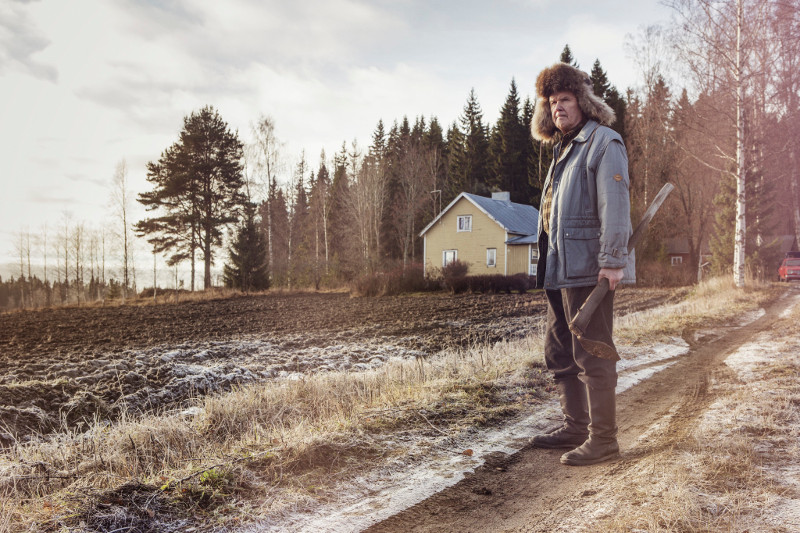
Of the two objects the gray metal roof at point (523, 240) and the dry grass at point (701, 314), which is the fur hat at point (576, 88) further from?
the gray metal roof at point (523, 240)

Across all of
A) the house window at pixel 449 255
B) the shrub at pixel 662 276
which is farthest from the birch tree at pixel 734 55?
the house window at pixel 449 255

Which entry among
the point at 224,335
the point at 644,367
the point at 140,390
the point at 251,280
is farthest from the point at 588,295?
the point at 251,280

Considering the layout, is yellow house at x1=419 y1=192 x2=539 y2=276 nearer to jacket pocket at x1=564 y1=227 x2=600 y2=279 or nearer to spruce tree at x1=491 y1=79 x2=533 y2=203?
spruce tree at x1=491 y1=79 x2=533 y2=203

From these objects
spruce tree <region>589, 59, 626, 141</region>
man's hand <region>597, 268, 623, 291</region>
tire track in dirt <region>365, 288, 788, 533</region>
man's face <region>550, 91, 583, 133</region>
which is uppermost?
spruce tree <region>589, 59, 626, 141</region>

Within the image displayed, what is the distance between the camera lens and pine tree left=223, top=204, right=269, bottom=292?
31.4m

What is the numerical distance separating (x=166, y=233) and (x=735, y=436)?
3799 cm

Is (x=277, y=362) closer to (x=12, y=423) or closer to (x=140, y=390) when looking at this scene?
(x=140, y=390)

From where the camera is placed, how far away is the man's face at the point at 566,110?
9.85ft

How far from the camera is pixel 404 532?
2098mm

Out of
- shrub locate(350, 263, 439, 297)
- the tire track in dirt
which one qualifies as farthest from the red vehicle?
the tire track in dirt

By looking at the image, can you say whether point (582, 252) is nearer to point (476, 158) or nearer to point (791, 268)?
point (791, 268)

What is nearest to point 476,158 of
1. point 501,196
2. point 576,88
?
point 501,196

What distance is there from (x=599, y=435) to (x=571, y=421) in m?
0.35

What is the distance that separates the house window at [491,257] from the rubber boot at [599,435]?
3109 cm
